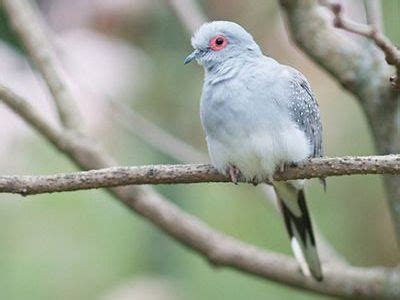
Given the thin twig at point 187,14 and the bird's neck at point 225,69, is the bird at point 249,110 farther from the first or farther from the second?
the thin twig at point 187,14

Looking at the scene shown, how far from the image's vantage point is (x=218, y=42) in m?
3.06

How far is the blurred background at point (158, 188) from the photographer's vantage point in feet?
13.7

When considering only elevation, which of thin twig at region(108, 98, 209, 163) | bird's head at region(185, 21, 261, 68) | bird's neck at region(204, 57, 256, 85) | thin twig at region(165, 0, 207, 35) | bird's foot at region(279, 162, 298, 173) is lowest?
thin twig at region(108, 98, 209, 163)

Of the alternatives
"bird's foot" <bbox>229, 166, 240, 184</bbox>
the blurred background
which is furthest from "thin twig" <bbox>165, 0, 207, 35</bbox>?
"bird's foot" <bbox>229, 166, 240, 184</bbox>

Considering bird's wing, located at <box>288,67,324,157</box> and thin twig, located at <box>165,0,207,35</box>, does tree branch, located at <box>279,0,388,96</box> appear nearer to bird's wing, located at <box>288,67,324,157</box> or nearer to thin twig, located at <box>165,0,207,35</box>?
bird's wing, located at <box>288,67,324,157</box>

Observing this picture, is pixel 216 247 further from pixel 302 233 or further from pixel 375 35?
pixel 375 35

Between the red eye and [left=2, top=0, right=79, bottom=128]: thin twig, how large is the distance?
782 millimetres

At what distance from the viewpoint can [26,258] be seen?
418 centimetres

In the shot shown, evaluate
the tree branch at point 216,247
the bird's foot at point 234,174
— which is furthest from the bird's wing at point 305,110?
the tree branch at point 216,247

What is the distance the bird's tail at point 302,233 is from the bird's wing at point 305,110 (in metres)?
0.37

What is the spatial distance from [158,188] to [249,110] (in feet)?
6.53

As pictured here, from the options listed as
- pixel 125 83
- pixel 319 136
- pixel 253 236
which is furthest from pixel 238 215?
pixel 319 136

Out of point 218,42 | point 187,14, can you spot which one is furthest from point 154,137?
point 218,42

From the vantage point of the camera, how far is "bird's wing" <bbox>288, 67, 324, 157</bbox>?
9.55 ft
